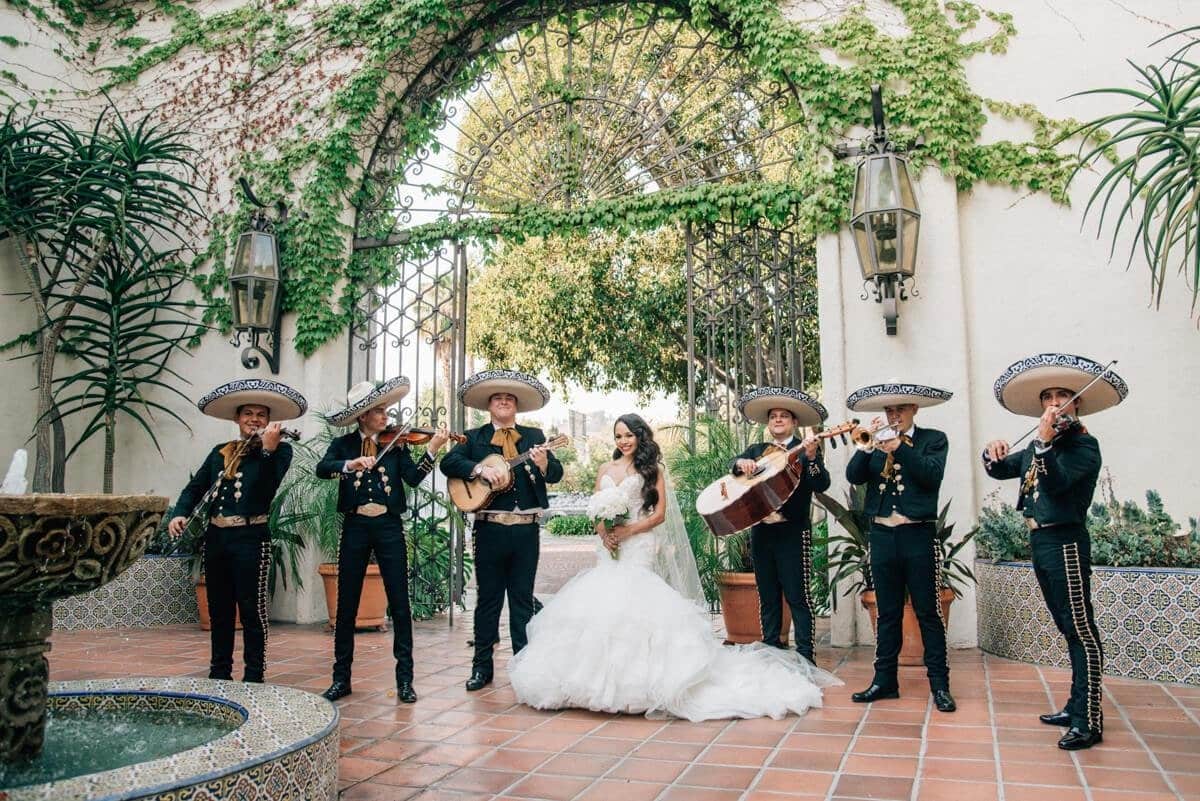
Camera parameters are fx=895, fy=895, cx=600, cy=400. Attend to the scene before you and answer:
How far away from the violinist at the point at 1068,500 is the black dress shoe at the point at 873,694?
0.75 m

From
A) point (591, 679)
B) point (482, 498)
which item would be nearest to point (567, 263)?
point (482, 498)

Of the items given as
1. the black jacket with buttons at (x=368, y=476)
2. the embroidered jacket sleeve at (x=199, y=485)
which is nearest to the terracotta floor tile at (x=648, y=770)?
the black jacket with buttons at (x=368, y=476)

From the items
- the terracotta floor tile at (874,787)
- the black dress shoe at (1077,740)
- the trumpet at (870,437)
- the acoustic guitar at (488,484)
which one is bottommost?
the terracotta floor tile at (874,787)

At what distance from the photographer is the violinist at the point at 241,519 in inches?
191

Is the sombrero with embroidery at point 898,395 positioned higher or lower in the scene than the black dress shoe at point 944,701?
higher

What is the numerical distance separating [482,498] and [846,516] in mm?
2417

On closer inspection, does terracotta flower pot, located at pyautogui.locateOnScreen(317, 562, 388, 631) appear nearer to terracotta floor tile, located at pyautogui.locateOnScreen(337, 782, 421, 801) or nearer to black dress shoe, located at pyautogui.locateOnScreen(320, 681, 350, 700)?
black dress shoe, located at pyautogui.locateOnScreen(320, 681, 350, 700)

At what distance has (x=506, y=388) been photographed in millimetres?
5406

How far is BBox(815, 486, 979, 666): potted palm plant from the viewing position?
18.3ft

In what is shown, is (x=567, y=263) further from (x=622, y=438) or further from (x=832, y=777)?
(x=832, y=777)

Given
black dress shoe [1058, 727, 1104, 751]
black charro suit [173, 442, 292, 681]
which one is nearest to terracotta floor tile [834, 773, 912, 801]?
black dress shoe [1058, 727, 1104, 751]

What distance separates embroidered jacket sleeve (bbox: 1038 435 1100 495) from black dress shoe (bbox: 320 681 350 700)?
144 inches

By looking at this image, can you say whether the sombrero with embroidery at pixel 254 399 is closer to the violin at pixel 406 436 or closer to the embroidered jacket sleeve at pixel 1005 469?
the violin at pixel 406 436

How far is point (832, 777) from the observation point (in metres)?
3.39
